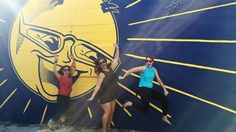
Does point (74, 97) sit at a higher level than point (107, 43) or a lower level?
lower

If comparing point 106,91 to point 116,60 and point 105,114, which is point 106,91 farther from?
point 116,60

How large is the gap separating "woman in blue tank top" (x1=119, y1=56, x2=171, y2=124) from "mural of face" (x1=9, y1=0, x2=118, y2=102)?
0.88 m

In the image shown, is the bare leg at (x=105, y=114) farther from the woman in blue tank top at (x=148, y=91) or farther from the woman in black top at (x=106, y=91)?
the woman in blue tank top at (x=148, y=91)

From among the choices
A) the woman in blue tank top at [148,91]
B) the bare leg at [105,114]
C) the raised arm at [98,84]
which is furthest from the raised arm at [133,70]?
the bare leg at [105,114]

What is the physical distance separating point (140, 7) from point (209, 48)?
162cm

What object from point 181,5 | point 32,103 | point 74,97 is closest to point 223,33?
point 181,5

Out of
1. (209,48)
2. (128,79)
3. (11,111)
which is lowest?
(11,111)

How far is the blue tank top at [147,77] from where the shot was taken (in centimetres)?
750

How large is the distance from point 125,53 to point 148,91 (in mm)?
984

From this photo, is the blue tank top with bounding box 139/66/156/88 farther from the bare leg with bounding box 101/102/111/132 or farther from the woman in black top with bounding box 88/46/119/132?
the bare leg with bounding box 101/102/111/132

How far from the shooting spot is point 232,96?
23.9ft

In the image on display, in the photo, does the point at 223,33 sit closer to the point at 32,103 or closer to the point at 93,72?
the point at 93,72

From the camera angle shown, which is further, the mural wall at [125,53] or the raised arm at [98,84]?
the raised arm at [98,84]

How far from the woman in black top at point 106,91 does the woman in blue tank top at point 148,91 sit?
13.9 inches
